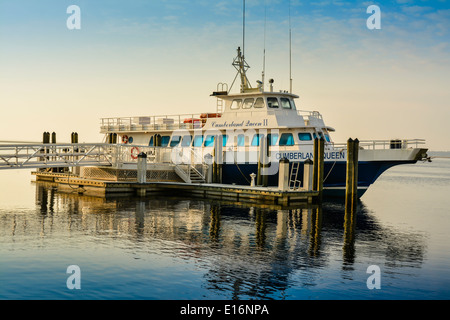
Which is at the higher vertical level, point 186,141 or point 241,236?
point 186,141

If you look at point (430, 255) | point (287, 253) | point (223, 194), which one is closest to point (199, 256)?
point (287, 253)

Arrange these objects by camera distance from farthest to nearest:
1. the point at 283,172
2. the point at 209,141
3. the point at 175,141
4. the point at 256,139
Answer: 1. the point at 175,141
2. the point at 209,141
3. the point at 256,139
4. the point at 283,172

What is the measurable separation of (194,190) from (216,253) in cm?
1311

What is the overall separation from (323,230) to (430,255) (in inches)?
152

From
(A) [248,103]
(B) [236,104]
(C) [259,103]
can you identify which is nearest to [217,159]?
(B) [236,104]

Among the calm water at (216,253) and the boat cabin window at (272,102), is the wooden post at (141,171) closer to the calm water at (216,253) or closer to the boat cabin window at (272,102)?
the calm water at (216,253)

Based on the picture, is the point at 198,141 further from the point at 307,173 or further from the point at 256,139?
the point at 307,173

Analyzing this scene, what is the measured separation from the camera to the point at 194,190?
24.6m

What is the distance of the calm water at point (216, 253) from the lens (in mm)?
8798

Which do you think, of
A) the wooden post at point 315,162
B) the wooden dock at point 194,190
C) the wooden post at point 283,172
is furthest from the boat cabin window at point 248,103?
the wooden post at point 283,172

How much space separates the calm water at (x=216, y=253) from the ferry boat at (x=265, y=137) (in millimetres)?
4529

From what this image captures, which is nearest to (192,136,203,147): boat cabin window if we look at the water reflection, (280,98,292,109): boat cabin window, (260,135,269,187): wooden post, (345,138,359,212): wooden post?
(280,98,292,109): boat cabin window

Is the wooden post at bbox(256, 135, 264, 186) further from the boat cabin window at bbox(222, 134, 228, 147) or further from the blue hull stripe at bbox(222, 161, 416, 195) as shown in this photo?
the boat cabin window at bbox(222, 134, 228, 147)
